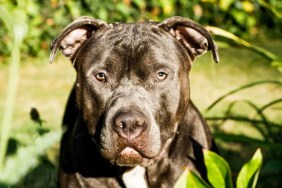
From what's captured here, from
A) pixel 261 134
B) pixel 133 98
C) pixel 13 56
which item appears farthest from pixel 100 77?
pixel 13 56

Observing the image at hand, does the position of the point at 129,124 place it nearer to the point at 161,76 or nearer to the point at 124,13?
the point at 161,76

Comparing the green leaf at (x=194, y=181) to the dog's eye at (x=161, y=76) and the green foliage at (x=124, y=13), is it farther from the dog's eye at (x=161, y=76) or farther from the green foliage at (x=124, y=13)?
the green foliage at (x=124, y=13)

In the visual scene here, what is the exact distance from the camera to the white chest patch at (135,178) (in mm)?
3605

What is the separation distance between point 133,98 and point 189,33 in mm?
697

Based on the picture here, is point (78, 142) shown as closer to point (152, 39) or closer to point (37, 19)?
point (152, 39)

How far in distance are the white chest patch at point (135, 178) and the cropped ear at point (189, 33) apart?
2.55 feet

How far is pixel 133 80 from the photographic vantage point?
11.4 ft

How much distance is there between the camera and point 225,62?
9.22 metres

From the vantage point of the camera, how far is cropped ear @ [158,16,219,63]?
3.61 meters

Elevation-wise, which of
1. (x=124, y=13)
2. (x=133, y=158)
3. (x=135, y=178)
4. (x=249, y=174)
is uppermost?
(x=249, y=174)

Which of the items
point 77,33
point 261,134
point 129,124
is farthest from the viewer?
point 261,134

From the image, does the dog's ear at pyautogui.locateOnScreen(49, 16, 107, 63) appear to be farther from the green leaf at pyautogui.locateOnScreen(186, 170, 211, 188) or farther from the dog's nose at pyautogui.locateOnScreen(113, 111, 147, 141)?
the green leaf at pyautogui.locateOnScreen(186, 170, 211, 188)

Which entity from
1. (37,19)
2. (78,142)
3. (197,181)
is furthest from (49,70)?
(197,181)

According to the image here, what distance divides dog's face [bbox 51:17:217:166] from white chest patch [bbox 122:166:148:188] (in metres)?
0.25
